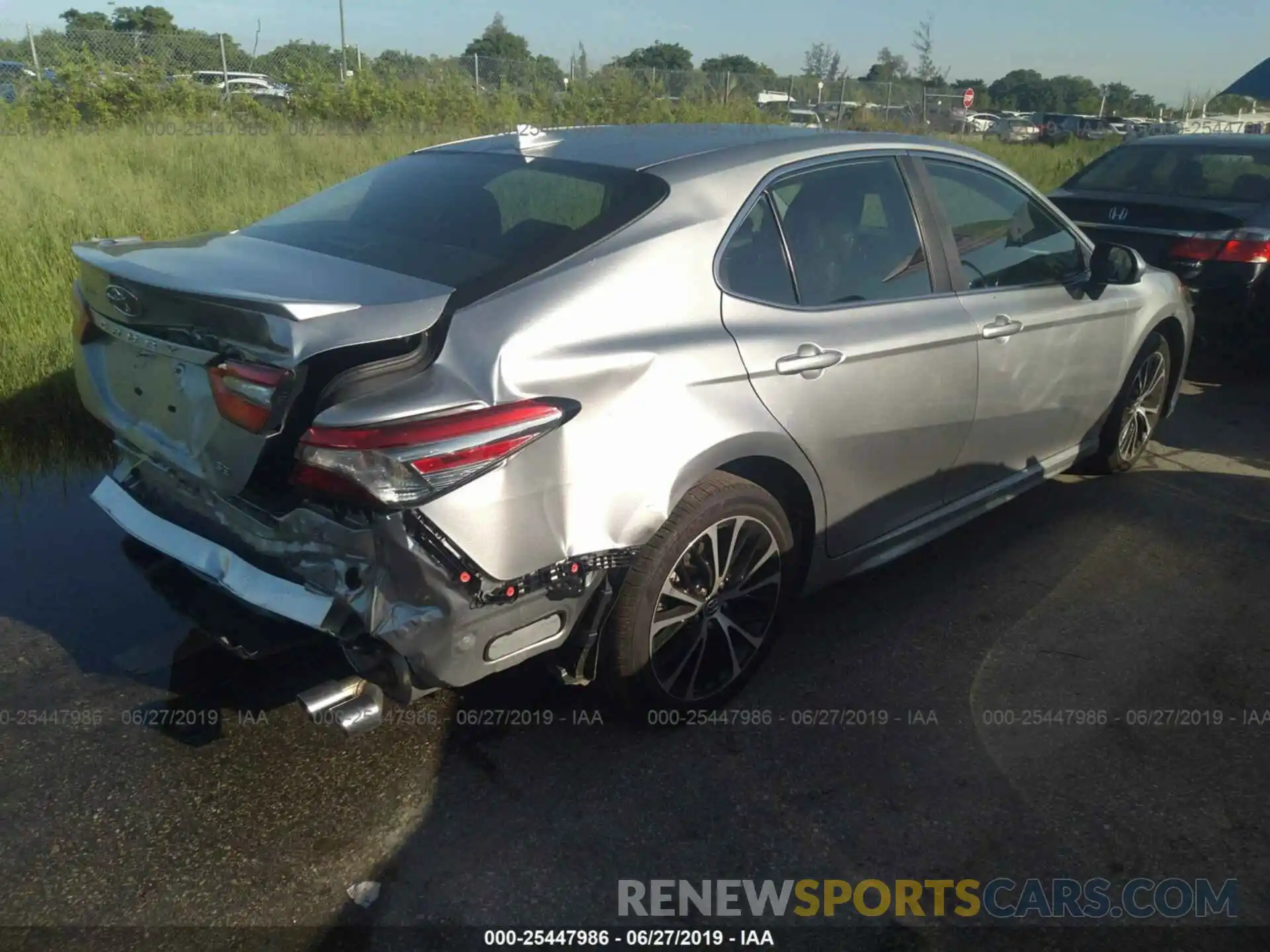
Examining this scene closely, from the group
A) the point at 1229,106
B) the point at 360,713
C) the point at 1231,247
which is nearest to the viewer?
the point at 360,713

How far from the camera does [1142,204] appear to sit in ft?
22.9

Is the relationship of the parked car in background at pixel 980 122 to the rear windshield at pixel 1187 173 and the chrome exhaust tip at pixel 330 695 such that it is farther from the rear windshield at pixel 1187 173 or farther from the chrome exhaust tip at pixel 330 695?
the chrome exhaust tip at pixel 330 695

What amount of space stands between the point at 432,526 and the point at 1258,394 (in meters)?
6.80

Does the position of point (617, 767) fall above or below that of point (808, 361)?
below

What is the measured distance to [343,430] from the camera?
2.31m

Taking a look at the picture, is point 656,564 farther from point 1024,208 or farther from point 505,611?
point 1024,208

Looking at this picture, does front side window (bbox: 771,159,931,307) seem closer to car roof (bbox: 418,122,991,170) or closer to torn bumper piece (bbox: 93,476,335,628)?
car roof (bbox: 418,122,991,170)

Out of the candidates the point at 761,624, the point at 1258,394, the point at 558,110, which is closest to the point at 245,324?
the point at 761,624

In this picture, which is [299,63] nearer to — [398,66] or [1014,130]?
[398,66]

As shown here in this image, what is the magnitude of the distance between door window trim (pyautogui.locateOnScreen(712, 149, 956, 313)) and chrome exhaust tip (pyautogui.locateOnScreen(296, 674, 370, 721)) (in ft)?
4.92

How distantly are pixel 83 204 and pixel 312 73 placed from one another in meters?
10.0

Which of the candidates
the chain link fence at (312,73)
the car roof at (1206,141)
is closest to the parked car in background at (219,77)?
the chain link fence at (312,73)

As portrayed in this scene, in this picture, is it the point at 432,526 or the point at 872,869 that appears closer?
the point at 432,526

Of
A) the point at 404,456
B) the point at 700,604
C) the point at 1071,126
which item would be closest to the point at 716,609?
the point at 700,604
